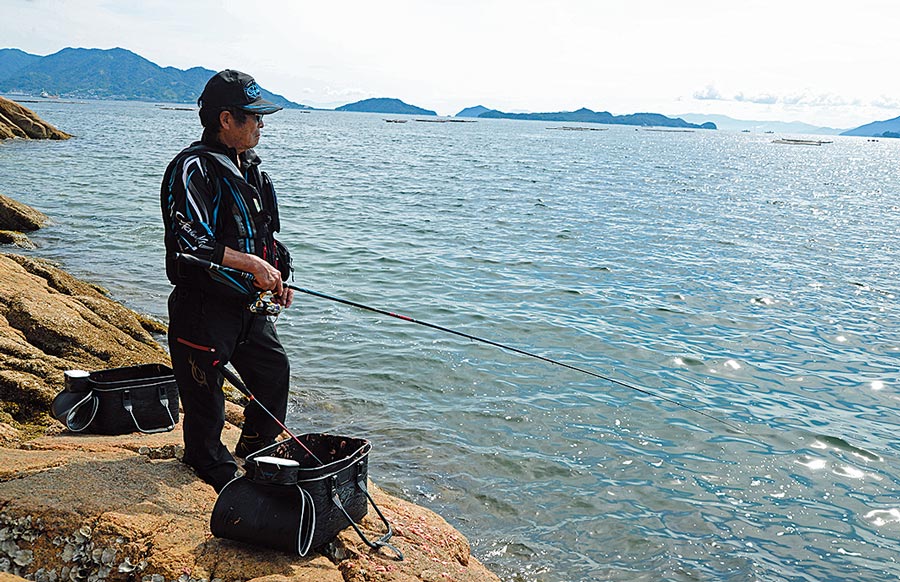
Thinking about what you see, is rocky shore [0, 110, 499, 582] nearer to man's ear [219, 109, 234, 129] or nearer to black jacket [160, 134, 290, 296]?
black jacket [160, 134, 290, 296]

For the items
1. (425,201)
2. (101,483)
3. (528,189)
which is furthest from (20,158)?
(101,483)

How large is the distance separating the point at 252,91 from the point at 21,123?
4995 cm

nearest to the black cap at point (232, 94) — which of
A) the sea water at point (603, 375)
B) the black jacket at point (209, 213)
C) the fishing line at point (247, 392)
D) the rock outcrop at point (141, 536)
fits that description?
the black jacket at point (209, 213)

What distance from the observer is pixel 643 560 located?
6070 mm

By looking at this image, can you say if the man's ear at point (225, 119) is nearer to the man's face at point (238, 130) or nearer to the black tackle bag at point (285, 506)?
the man's face at point (238, 130)

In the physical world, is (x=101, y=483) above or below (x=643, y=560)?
above

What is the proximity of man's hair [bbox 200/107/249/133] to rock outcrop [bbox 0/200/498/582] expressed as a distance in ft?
6.37

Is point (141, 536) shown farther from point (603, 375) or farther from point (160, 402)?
point (603, 375)

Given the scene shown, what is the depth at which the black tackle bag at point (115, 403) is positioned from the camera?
497 centimetres

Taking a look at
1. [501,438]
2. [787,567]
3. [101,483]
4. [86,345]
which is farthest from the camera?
[501,438]

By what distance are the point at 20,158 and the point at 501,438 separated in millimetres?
33455

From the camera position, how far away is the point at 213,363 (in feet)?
13.6

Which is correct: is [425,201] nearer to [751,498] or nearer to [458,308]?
Answer: [458,308]

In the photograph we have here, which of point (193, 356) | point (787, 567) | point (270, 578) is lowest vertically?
point (787, 567)
